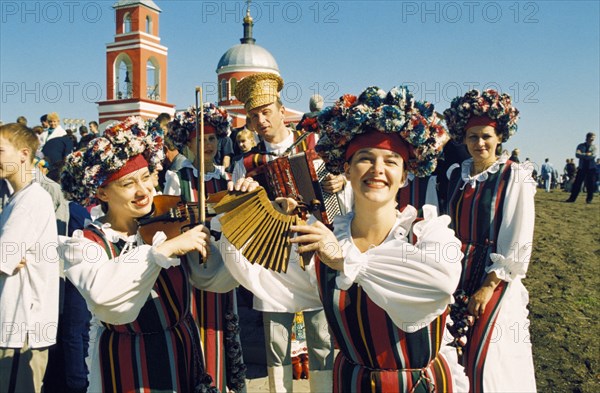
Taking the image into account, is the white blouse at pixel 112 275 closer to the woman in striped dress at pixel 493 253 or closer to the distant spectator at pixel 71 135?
the woman in striped dress at pixel 493 253

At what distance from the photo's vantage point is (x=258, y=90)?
429 centimetres

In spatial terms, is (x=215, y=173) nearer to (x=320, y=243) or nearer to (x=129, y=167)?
(x=129, y=167)

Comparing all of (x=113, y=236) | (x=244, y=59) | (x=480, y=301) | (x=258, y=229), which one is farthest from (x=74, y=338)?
(x=244, y=59)

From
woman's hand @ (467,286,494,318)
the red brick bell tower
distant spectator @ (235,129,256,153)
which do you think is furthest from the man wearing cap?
the red brick bell tower

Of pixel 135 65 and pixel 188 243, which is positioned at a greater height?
pixel 135 65

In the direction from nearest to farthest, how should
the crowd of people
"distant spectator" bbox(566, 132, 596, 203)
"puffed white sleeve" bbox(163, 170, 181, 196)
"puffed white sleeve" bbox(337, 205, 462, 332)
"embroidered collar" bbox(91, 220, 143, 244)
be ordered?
"puffed white sleeve" bbox(337, 205, 462, 332)
the crowd of people
"embroidered collar" bbox(91, 220, 143, 244)
"puffed white sleeve" bbox(163, 170, 181, 196)
"distant spectator" bbox(566, 132, 596, 203)

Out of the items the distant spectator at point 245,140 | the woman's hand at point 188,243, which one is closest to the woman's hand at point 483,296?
the woman's hand at point 188,243

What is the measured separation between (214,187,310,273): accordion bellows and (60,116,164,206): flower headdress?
637mm

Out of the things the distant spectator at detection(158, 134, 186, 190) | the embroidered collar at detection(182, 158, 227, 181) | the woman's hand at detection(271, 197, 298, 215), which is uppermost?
the distant spectator at detection(158, 134, 186, 190)

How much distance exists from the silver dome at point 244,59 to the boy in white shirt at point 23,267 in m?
41.5

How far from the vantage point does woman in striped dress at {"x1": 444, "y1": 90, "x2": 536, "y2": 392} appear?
3471 millimetres

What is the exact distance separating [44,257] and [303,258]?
207 centimetres

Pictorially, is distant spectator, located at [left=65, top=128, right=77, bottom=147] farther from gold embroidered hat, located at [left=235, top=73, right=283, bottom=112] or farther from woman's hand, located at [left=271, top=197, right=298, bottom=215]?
woman's hand, located at [left=271, top=197, right=298, bottom=215]

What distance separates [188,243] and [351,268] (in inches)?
27.7
